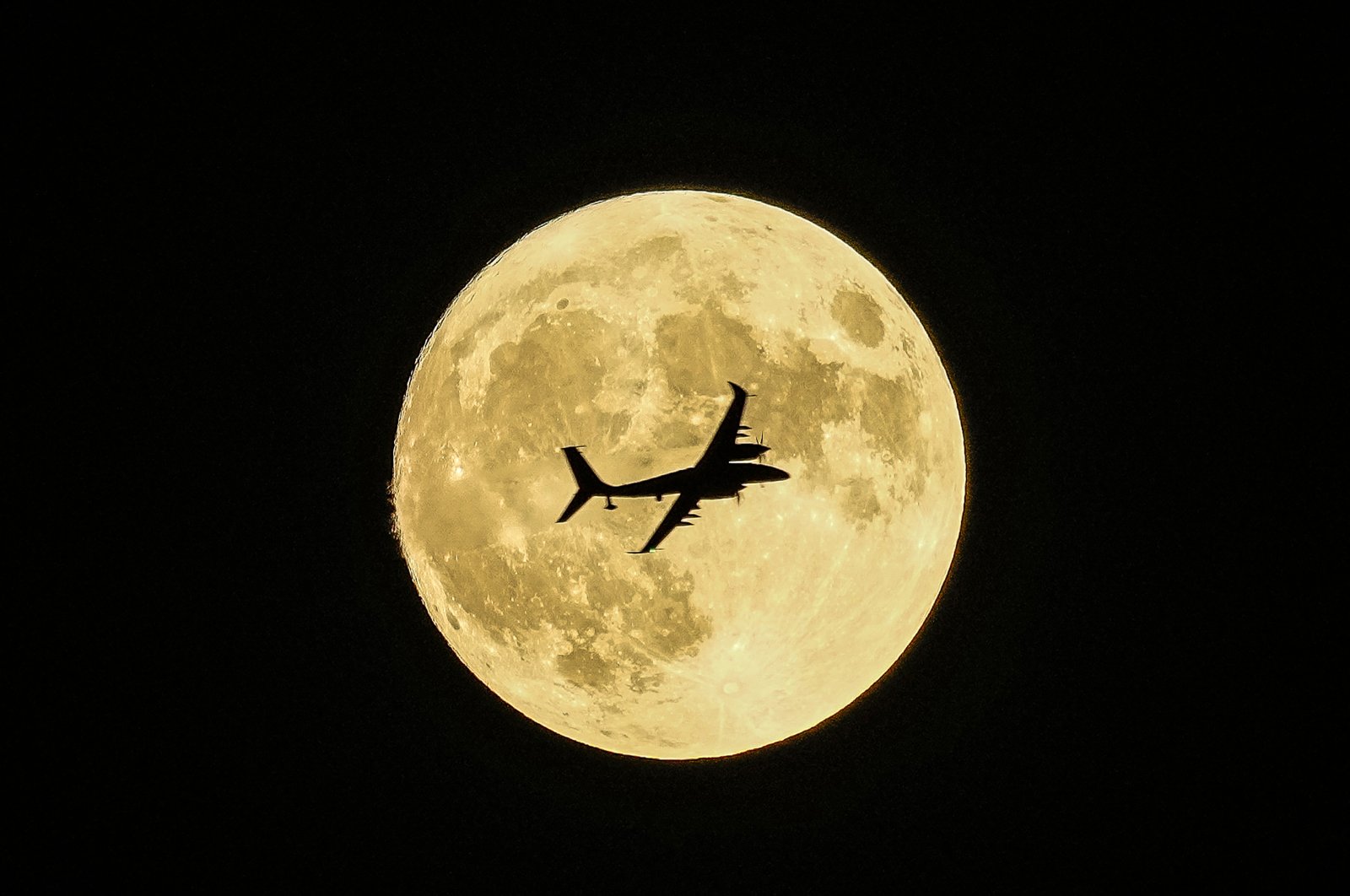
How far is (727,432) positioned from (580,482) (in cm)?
136

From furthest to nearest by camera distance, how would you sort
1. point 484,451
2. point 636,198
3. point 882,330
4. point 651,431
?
point 636,198
point 882,330
point 484,451
point 651,431

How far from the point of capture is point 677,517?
664 cm

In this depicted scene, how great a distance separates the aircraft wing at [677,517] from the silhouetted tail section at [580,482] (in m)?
0.61

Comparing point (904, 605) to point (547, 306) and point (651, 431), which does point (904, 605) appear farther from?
point (547, 306)

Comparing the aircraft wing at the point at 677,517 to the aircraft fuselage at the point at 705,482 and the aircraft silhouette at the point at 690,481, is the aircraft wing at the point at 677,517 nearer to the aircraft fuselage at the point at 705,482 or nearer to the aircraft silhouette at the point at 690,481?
the aircraft silhouette at the point at 690,481

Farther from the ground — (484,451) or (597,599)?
(484,451)

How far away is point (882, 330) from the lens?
26.2 feet

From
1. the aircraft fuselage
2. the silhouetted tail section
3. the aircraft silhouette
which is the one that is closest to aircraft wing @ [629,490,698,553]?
the aircraft silhouette

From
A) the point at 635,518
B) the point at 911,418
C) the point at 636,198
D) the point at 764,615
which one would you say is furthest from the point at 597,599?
the point at 636,198

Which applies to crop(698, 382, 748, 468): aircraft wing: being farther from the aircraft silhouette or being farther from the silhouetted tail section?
the silhouetted tail section

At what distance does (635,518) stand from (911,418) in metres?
3.00

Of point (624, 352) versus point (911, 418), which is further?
point (911, 418)

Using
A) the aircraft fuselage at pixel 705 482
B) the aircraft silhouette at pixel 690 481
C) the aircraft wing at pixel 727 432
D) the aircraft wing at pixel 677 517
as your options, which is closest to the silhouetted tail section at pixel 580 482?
the aircraft silhouette at pixel 690 481

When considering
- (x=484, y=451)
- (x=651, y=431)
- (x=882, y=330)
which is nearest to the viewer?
(x=651, y=431)
